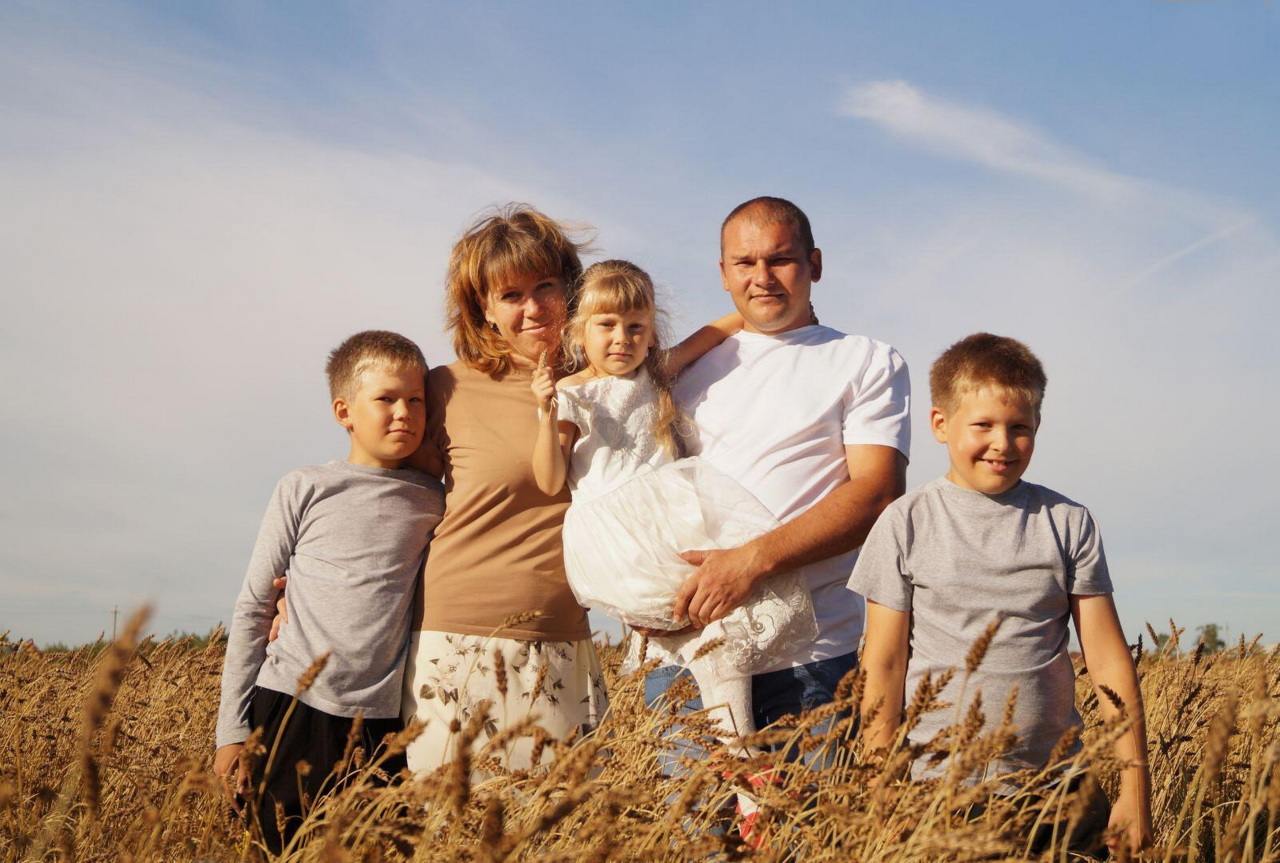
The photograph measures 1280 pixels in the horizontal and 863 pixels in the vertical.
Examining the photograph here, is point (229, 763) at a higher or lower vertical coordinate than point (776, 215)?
lower

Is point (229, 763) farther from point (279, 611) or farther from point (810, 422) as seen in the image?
point (810, 422)

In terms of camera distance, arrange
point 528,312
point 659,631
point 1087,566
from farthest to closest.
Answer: point 528,312 → point 659,631 → point 1087,566

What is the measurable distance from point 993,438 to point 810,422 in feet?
2.76

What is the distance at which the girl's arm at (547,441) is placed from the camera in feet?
12.2

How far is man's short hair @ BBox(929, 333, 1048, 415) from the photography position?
3.21 meters

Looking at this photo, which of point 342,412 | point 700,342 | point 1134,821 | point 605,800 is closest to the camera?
point 605,800

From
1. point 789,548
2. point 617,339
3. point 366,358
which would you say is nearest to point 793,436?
point 789,548

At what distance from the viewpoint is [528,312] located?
4.02m

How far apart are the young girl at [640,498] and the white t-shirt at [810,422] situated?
0.15 meters

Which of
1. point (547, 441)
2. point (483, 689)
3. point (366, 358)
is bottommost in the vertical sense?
point (483, 689)

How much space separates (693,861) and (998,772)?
1017 millimetres

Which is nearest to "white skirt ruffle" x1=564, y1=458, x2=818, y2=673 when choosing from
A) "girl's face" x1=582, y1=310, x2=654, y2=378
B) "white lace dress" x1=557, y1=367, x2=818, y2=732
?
"white lace dress" x1=557, y1=367, x2=818, y2=732

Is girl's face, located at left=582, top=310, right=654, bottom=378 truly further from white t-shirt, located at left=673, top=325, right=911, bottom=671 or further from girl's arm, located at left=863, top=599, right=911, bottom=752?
girl's arm, located at left=863, top=599, right=911, bottom=752

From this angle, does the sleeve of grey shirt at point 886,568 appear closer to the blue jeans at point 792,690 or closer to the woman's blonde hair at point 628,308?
the blue jeans at point 792,690
